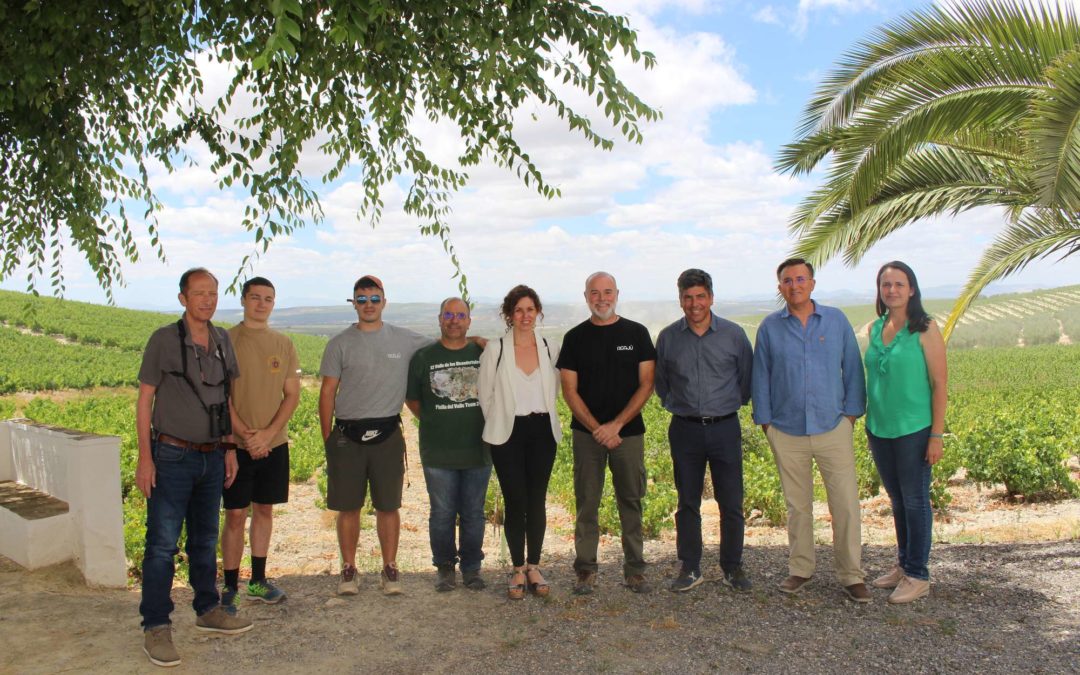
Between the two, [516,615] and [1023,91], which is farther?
[1023,91]

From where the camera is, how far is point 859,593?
16.8 ft

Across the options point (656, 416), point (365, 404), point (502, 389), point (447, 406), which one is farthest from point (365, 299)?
point (656, 416)

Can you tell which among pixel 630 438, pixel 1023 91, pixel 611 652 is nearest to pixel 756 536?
pixel 630 438

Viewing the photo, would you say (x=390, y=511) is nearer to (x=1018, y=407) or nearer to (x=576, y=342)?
(x=576, y=342)

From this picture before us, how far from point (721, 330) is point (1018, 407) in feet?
54.4

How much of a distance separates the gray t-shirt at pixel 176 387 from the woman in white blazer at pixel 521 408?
1669mm

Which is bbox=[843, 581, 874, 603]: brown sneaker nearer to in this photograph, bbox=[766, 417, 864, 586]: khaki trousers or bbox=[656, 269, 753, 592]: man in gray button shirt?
bbox=[766, 417, 864, 586]: khaki trousers

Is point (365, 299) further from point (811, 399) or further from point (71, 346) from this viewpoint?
point (71, 346)

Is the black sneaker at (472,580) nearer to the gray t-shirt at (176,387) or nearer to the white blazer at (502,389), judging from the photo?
the white blazer at (502,389)

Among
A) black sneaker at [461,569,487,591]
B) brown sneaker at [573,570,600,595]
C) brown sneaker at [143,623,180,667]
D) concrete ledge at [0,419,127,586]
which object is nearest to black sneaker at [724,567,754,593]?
brown sneaker at [573,570,600,595]

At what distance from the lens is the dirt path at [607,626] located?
4.35 meters

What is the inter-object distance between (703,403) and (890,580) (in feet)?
5.90

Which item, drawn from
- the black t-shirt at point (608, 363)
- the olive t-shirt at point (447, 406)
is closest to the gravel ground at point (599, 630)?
the olive t-shirt at point (447, 406)

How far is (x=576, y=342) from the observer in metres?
5.25
